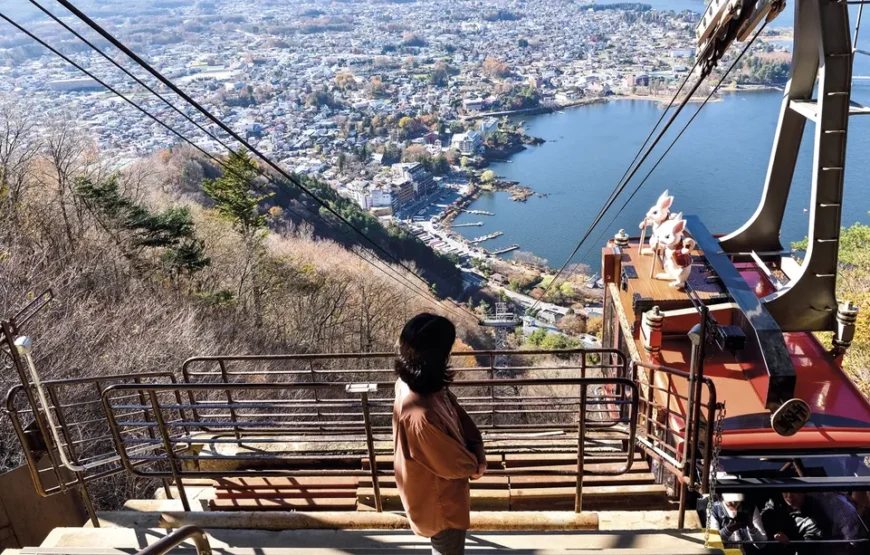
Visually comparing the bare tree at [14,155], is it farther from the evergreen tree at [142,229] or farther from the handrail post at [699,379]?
the handrail post at [699,379]

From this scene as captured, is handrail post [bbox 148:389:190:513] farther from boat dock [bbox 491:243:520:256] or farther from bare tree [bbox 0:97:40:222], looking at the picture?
boat dock [bbox 491:243:520:256]

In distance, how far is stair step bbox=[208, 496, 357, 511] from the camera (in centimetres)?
403

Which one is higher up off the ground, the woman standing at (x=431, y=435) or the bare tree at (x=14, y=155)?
the woman standing at (x=431, y=435)

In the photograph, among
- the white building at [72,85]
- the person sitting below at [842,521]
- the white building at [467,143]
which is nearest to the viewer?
the person sitting below at [842,521]

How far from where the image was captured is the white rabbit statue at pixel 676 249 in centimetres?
584

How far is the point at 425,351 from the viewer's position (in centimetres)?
226

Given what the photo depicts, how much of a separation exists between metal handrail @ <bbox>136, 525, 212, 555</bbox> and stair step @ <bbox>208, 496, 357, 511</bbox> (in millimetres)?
1489

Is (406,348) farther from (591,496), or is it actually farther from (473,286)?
(473,286)

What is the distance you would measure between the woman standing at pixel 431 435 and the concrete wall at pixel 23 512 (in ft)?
10.3

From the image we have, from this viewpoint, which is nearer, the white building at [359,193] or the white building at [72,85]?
the white building at [359,193]

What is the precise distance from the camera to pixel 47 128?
67.9ft

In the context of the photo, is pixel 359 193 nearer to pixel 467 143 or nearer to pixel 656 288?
Answer: pixel 467 143

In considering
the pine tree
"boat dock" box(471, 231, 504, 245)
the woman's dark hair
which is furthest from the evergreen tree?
"boat dock" box(471, 231, 504, 245)

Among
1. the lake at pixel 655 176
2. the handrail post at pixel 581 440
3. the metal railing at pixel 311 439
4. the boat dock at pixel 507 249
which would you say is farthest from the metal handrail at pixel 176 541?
the boat dock at pixel 507 249
